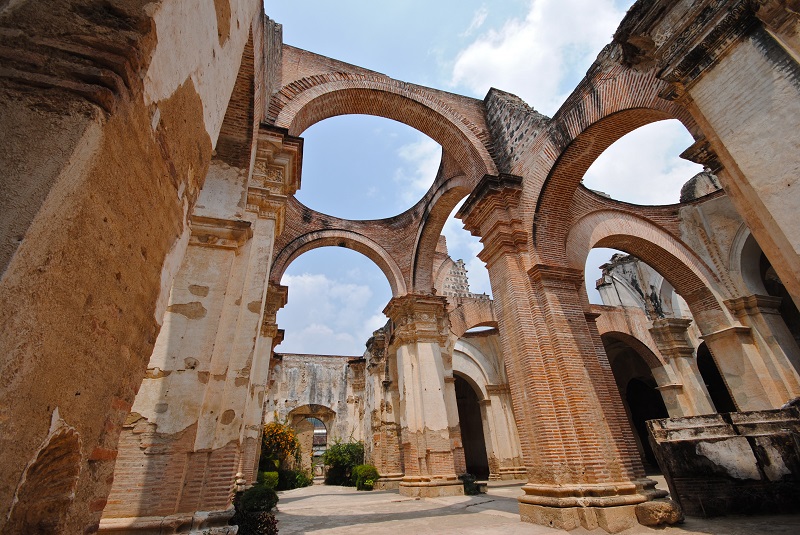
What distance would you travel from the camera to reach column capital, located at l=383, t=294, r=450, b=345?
32.0 ft

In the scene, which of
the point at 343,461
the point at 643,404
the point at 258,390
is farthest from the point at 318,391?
the point at 643,404

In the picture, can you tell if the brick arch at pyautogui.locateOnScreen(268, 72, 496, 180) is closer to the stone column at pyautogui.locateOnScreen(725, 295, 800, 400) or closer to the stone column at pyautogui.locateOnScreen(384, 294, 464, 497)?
the stone column at pyautogui.locateOnScreen(384, 294, 464, 497)

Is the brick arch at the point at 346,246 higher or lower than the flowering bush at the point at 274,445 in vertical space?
higher

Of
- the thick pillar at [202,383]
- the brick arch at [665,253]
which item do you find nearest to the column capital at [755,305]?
the brick arch at [665,253]

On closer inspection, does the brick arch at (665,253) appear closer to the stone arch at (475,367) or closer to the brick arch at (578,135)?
the brick arch at (578,135)

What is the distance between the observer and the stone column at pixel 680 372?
1170cm

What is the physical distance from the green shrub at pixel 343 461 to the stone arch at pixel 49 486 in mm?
15509

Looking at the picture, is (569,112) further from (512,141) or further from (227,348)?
(227,348)

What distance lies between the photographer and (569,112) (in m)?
6.47

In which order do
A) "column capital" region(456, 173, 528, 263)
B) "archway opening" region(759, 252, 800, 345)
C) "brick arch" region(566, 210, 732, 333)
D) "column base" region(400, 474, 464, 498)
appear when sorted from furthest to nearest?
"archway opening" region(759, 252, 800, 345) < "brick arch" region(566, 210, 732, 333) < "column base" region(400, 474, 464, 498) < "column capital" region(456, 173, 528, 263)

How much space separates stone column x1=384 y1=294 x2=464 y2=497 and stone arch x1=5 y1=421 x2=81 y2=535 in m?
8.23

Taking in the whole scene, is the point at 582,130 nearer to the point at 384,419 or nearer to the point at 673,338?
the point at 673,338

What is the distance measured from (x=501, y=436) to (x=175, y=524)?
1288cm

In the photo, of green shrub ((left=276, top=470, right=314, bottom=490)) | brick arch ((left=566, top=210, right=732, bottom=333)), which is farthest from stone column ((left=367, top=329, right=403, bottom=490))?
brick arch ((left=566, top=210, right=732, bottom=333))
